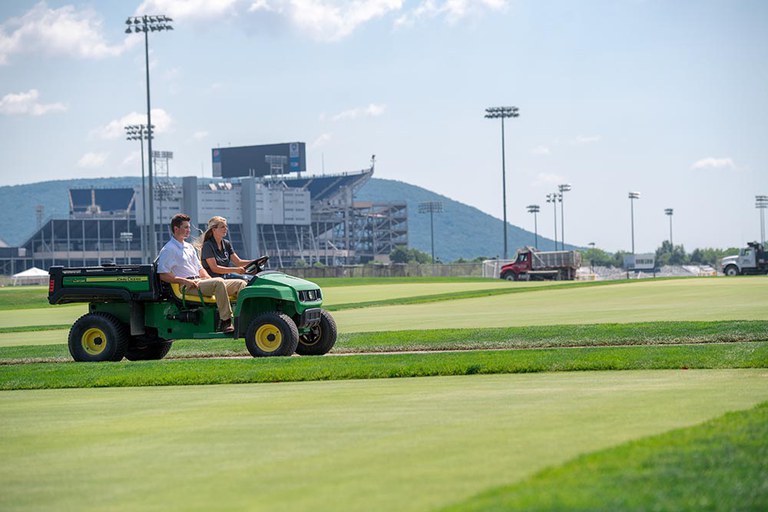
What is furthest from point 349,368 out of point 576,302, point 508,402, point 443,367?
point 576,302

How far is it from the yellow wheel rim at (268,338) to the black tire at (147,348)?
1.96 m

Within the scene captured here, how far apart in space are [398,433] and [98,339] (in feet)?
36.0

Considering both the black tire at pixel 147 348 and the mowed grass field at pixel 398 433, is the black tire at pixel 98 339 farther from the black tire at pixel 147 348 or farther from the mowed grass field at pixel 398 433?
the mowed grass field at pixel 398 433

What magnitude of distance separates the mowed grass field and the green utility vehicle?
118 centimetres

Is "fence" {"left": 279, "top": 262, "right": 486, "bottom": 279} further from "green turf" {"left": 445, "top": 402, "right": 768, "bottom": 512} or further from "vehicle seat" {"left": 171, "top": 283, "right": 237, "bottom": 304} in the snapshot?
"green turf" {"left": 445, "top": 402, "right": 768, "bottom": 512}

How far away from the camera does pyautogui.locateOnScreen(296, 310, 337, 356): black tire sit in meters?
19.0

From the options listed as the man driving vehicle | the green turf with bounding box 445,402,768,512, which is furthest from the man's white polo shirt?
the green turf with bounding box 445,402,768,512

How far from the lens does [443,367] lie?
14.8m

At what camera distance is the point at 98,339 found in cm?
1867

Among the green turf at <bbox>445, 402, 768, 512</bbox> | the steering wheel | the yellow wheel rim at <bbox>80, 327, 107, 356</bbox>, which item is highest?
the steering wheel

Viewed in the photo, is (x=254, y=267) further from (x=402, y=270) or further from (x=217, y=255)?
(x=402, y=270)

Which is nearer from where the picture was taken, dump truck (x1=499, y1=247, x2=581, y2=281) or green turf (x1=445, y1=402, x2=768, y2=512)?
green turf (x1=445, y1=402, x2=768, y2=512)

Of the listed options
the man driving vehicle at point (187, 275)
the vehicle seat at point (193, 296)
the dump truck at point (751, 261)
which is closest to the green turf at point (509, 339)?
the vehicle seat at point (193, 296)

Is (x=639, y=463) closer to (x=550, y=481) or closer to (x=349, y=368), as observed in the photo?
(x=550, y=481)
